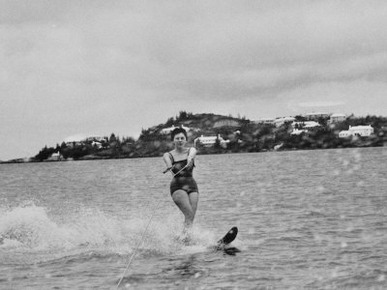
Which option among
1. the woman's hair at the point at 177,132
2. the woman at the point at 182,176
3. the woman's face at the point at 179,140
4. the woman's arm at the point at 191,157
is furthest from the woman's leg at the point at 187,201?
the woman's hair at the point at 177,132

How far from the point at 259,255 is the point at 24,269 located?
176 inches

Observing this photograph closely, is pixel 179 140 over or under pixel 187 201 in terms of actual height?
over

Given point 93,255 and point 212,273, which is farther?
point 93,255

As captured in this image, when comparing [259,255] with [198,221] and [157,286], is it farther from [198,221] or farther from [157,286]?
[198,221]

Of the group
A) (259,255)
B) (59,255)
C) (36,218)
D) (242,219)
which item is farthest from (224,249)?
(242,219)

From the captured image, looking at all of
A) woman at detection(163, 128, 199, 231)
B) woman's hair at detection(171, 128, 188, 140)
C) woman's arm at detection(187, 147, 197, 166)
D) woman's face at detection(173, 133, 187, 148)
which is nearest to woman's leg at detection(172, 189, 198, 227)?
woman at detection(163, 128, 199, 231)

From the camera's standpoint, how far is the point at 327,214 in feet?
68.3

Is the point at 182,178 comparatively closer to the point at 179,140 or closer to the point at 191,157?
the point at 191,157

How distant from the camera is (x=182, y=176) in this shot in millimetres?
12867

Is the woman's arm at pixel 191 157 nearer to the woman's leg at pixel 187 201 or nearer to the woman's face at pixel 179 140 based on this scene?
the woman's face at pixel 179 140

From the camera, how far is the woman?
12.8 metres

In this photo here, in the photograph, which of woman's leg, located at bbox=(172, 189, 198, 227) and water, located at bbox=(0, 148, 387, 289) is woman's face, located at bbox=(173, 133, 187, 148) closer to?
woman's leg, located at bbox=(172, 189, 198, 227)

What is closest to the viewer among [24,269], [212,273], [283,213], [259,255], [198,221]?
[212,273]

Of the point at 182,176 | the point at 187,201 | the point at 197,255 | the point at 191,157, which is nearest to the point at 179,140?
the point at 191,157
